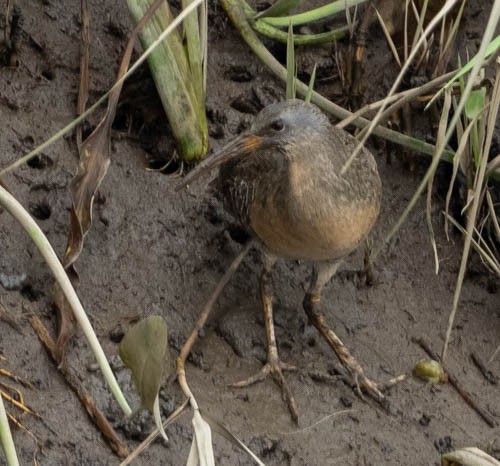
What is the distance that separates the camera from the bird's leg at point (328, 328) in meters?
3.84

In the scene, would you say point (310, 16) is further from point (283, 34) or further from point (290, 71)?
point (290, 71)

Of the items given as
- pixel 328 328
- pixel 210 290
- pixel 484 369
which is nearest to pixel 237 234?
pixel 210 290

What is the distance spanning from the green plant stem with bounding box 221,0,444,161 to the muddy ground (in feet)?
0.49

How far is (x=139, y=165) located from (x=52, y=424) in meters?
1.26

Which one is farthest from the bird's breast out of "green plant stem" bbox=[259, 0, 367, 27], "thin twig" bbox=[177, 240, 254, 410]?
"green plant stem" bbox=[259, 0, 367, 27]

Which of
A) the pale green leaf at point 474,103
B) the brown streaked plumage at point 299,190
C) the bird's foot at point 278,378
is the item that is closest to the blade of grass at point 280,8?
the brown streaked plumage at point 299,190

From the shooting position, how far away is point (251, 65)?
437cm

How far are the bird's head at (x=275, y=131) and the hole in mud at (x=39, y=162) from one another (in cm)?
65

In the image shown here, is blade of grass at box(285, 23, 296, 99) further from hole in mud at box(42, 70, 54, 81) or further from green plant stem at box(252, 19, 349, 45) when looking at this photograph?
hole in mud at box(42, 70, 54, 81)

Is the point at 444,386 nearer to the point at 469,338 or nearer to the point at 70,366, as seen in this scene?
the point at 469,338

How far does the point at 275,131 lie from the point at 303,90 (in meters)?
0.64

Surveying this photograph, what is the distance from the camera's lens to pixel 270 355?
12.6 feet

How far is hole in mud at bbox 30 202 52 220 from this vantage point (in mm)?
3697

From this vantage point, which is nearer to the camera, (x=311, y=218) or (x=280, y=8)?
(x=311, y=218)
